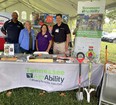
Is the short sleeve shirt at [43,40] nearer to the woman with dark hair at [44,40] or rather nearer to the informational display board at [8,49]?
the woman with dark hair at [44,40]

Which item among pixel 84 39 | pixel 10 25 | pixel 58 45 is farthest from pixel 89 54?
pixel 10 25

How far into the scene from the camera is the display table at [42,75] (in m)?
3.29

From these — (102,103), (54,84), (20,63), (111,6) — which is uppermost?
(111,6)

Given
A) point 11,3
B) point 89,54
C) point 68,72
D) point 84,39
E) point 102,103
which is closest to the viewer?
point 102,103

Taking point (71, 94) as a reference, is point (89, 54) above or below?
above

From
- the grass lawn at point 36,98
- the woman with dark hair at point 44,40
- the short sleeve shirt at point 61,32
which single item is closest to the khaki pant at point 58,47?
the short sleeve shirt at point 61,32

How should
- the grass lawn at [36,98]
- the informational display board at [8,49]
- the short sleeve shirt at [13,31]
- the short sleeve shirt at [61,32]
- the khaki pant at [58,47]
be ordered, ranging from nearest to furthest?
the grass lawn at [36,98], the informational display board at [8,49], the short sleeve shirt at [61,32], the khaki pant at [58,47], the short sleeve shirt at [13,31]

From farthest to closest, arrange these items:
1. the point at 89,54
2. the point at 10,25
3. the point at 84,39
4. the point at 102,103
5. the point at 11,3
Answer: the point at 11,3 < the point at 10,25 < the point at 84,39 < the point at 89,54 < the point at 102,103

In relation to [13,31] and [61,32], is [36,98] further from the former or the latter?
[13,31]

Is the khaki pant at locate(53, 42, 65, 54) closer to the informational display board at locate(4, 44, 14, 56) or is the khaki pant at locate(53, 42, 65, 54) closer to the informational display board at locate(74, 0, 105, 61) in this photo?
the informational display board at locate(74, 0, 105, 61)

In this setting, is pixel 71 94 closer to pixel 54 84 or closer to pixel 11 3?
pixel 54 84

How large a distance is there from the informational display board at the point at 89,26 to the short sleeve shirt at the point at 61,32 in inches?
9.8

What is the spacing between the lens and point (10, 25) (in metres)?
4.86

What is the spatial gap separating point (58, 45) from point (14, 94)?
1606 mm
